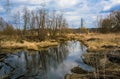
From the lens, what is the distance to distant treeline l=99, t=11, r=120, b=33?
76.0 m

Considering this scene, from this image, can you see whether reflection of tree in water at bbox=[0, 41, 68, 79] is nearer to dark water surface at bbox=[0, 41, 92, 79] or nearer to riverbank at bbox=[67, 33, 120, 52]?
dark water surface at bbox=[0, 41, 92, 79]

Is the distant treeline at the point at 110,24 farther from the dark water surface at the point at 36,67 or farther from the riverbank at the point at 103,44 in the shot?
the dark water surface at the point at 36,67

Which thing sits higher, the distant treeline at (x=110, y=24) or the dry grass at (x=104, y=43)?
the distant treeline at (x=110, y=24)

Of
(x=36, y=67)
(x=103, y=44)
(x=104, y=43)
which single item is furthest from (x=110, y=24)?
(x=36, y=67)

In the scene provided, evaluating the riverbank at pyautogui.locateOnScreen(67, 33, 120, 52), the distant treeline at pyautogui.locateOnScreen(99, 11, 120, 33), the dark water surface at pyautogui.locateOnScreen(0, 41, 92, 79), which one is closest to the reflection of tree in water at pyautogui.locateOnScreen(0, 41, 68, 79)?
the dark water surface at pyautogui.locateOnScreen(0, 41, 92, 79)

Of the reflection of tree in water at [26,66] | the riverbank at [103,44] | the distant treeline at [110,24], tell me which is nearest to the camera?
the reflection of tree in water at [26,66]

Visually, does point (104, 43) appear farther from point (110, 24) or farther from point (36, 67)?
point (110, 24)

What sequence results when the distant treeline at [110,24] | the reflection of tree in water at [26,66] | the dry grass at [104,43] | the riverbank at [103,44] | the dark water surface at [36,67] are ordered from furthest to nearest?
the distant treeline at [110,24], the dry grass at [104,43], the riverbank at [103,44], the dark water surface at [36,67], the reflection of tree in water at [26,66]

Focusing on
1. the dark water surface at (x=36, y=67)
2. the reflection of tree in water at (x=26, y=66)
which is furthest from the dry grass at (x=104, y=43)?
the reflection of tree in water at (x=26, y=66)

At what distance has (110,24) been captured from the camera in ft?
257

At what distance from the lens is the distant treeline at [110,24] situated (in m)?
76.0

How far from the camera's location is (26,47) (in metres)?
41.8

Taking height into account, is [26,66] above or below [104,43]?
below

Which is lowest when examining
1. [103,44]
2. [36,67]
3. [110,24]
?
[36,67]
